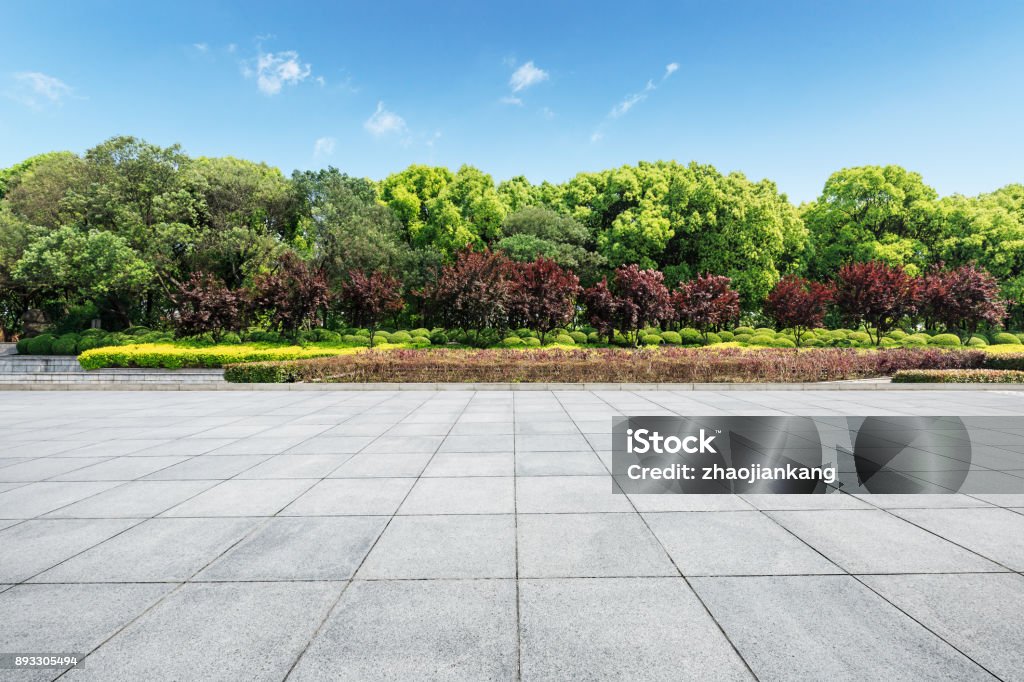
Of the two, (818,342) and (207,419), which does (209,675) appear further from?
(818,342)

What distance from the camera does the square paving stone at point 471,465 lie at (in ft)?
19.5

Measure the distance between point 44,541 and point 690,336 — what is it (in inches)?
1119

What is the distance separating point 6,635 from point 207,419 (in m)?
7.61

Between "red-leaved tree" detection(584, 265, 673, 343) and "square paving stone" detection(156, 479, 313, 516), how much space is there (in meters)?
22.0

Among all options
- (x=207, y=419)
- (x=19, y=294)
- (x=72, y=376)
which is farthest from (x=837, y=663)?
(x=19, y=294)

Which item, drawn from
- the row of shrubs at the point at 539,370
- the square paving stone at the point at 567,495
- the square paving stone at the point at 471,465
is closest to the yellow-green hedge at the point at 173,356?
the row of shrubs at the point at 539,370

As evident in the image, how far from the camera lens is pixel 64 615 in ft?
9.82

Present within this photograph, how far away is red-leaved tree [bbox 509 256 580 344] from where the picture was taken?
2555 cm

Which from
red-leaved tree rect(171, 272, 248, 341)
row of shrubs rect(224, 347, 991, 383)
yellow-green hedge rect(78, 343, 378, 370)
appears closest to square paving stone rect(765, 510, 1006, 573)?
row of shrubs rect(224, 347, 991, 383)

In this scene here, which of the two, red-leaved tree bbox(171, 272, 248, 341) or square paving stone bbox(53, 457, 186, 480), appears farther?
red-leaved tree bbox(171, 272, 248, 341)

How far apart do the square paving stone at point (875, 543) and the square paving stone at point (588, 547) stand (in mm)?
1405

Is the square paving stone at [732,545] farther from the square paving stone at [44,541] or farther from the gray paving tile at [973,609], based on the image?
the square paving stone at [44,541]

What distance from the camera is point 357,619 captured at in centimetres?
292

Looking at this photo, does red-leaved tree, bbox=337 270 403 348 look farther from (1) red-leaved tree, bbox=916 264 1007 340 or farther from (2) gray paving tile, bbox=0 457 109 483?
(1) red-leaved tree, bbox=916 264 1007 340
